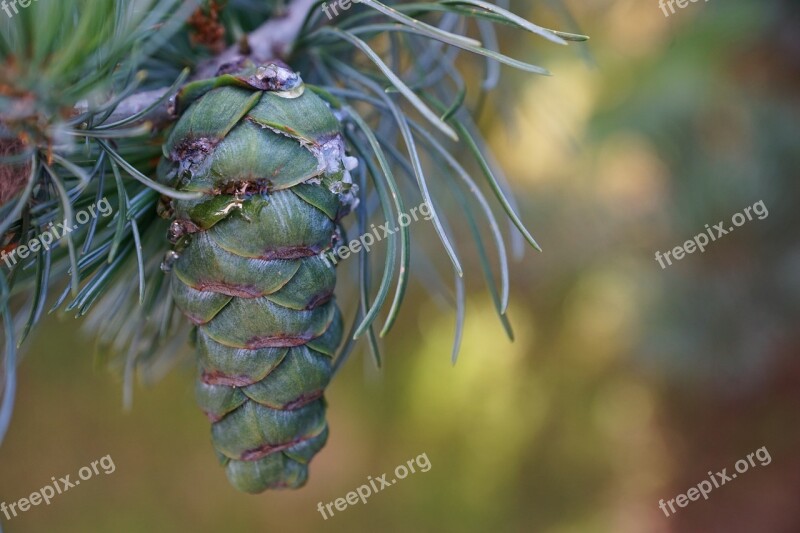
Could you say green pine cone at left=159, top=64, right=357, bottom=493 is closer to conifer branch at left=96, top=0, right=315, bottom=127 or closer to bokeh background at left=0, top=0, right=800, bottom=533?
conifer branch at left=96, top=0, right=315, bottom=127

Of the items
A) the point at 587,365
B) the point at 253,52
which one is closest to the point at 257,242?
the point at 253,52

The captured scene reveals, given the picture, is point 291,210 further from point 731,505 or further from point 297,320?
point 731,505

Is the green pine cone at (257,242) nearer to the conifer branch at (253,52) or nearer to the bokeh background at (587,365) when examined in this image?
the conifer branch at (253,52)

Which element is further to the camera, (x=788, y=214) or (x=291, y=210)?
(x=788, y=214)

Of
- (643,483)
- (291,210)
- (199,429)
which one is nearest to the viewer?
(291,210)

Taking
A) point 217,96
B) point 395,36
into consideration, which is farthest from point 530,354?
point 217,96

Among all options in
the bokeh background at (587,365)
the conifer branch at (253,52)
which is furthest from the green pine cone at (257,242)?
the bokeh background at (587,365)

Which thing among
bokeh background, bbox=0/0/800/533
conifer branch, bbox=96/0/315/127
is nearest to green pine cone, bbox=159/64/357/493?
conifer branch, bbox=96/0/315/127

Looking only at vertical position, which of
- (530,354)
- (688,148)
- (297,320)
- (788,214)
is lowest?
(530,354)
